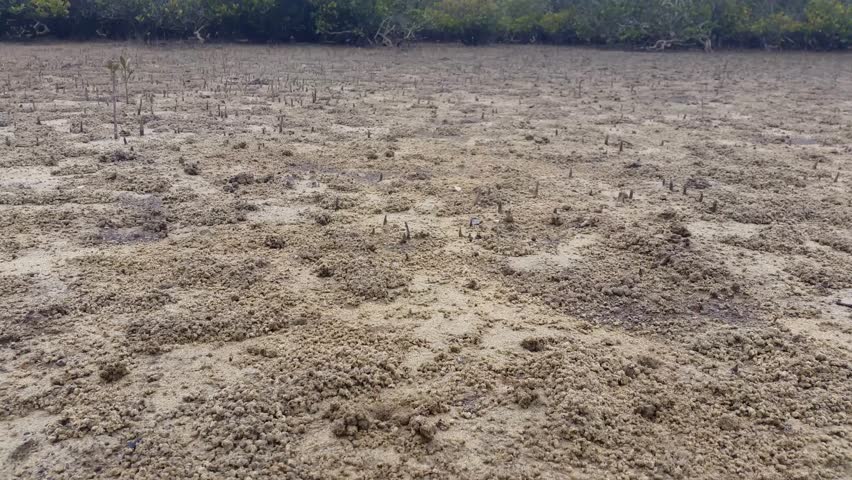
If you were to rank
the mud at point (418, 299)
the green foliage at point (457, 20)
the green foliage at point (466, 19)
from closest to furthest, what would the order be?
the mud at point (418, 299) < the green foliage at point (457, 20) < the green foliage at point (466, 19)

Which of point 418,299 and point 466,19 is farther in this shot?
point 466,19

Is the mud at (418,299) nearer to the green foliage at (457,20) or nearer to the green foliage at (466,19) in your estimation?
the green foliage at (457,20)

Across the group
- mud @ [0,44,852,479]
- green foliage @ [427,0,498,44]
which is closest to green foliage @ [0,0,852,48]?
green foliage @ [427,0,498,44]

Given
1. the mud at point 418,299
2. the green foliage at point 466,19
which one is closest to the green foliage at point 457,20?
the green foliage at point 466,19

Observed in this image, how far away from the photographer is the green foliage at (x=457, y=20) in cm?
1755

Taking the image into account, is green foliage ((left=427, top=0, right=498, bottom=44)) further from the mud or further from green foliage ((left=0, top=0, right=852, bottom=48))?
the mud

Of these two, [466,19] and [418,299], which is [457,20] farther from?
[418,299]

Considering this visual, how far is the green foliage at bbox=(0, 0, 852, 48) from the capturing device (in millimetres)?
17547

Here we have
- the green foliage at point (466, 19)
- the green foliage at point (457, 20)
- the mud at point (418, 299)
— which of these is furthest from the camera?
the green foliage at point (466, 19)

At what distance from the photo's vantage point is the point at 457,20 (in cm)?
2012

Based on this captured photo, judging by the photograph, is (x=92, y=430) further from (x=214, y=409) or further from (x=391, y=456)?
(x=391, y=456)

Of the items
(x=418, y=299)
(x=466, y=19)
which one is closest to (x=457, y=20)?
(x=466, y=19)

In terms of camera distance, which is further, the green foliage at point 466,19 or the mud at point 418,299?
the green foliage at point 466,19

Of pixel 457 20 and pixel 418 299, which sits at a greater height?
pixel 457 20
